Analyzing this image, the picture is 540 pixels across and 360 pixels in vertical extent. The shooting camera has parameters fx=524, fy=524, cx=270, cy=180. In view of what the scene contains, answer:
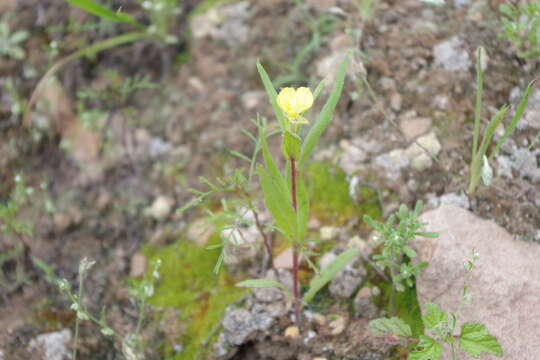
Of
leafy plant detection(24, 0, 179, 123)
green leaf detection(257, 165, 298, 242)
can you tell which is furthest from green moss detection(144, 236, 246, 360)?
leafy plant detection(24, 0, 179, 123)

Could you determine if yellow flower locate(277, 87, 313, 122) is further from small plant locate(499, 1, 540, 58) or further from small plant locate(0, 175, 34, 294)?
small plant locate(0, 175, 34, 294)

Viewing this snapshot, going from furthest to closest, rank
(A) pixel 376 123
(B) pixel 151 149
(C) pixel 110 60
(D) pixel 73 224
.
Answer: (C) pixel 110 60 < (B) pixel 151 149 < (D) pixel 73 224 < (A) pixel 376 123

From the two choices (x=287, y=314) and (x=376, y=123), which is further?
(x=376, y=123)

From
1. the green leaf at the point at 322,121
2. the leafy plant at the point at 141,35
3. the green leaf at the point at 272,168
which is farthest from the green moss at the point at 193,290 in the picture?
the leafy plant at the point at 141,35

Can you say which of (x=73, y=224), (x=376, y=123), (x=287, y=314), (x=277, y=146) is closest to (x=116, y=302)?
(x=73, y=224)

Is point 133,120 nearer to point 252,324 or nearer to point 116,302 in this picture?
point 116,302

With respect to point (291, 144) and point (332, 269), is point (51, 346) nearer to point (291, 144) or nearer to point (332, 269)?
point (332, 269)

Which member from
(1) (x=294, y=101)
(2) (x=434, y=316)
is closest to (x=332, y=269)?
(2) (x=434, y=316)
